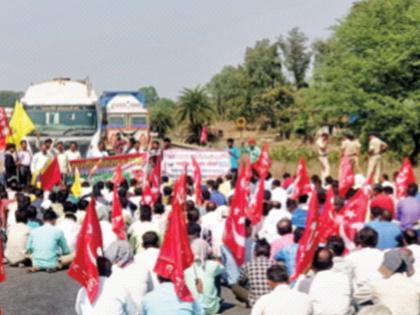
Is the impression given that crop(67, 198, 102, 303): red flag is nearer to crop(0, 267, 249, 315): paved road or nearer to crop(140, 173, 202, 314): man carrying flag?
crop(140, 173, 202, 314): man carrying flag

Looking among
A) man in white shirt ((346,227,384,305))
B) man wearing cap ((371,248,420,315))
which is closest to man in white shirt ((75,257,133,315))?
man wearing cap ((371,248,420,315))

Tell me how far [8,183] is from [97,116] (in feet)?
27.0

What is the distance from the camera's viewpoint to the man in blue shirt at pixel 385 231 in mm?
11883

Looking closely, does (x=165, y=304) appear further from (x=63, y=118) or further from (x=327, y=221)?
(x=63, y=118)

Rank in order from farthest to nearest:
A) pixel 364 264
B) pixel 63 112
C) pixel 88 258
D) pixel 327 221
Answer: pixel 63 112 → pixel 327 221 → pixel 364 264 → pixel 88 258

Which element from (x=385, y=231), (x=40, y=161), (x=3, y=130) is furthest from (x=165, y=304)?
(x=40, y=161)

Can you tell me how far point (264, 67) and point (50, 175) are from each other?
55.0 metres

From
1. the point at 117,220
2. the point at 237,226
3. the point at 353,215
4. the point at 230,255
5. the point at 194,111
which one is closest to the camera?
the point at 237,226

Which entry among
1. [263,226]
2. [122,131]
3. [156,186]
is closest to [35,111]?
[122,131]

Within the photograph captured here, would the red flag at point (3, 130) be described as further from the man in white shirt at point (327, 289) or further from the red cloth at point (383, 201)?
the man in white shirt at point (327, 289)

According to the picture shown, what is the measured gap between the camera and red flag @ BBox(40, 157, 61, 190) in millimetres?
20297

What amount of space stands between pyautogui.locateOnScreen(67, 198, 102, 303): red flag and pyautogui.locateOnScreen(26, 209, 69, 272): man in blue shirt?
6.25 meters

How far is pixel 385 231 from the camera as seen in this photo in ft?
39.2

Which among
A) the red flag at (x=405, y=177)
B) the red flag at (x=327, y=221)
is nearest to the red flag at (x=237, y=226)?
the red flag at (x=327, y=221)
